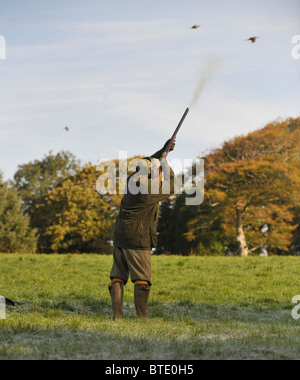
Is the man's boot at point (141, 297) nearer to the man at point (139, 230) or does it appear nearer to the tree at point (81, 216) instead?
the man at point (139, 230)

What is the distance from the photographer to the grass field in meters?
5.58

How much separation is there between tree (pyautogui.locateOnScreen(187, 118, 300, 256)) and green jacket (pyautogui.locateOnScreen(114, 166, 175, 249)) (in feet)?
90.3

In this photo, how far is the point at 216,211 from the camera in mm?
37344

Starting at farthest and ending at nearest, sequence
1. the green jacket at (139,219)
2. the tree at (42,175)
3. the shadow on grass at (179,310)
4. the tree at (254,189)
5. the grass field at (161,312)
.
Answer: the tree at (42,175) < the tree at (254,189) < the shadow on grass at (179,310) < the green jacket at (139,219) < the grass field at (161,312)

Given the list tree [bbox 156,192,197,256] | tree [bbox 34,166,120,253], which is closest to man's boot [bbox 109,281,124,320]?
tree [bbox 156,192,197,256]

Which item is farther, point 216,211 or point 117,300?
point 216,211

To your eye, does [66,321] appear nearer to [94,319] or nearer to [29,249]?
[94,319]

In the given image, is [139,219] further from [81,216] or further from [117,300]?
[81,216]

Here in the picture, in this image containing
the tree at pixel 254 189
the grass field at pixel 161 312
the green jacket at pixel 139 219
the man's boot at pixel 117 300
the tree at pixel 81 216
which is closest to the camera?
the grass field at pixel 161 312

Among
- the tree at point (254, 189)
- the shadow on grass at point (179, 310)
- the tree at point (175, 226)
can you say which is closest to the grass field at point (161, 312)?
the shadow on grass at point (179, 310)

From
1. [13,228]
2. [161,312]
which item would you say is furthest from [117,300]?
[13,228]

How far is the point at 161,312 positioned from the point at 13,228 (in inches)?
1473

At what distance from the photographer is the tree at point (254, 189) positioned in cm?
Answer: 3644
